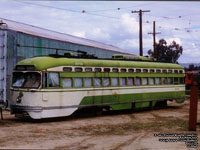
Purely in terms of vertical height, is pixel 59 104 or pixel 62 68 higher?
pixel 62 68

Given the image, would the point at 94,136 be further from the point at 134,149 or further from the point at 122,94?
the point at 122,94

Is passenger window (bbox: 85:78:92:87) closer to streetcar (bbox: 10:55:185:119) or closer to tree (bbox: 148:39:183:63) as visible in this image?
streetcar (bbox: 10:55:185:119)

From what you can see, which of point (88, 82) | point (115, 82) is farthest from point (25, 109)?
point (115, 82)

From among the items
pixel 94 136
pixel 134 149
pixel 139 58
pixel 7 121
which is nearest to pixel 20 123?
pixel 7 121

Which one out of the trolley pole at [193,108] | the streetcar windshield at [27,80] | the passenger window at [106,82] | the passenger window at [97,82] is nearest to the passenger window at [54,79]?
the streetcar windshield at [27,80]

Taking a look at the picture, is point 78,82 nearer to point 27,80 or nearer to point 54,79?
point 54,79

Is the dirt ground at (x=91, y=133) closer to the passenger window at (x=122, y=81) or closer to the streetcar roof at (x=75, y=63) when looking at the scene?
the passenger window at (x=122, y=81)

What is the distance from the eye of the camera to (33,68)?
15375mm

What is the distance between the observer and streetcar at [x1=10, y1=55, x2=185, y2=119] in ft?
49.7

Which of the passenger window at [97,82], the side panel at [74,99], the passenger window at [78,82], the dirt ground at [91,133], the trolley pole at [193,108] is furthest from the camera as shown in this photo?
the passenger window at [97,82]

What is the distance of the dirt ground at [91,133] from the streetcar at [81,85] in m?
0.75

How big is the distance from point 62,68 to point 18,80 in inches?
79.9

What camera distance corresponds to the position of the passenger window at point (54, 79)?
15438 millimetres

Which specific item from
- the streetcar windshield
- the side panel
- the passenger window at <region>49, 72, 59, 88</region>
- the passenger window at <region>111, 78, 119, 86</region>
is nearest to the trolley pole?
the side panel
